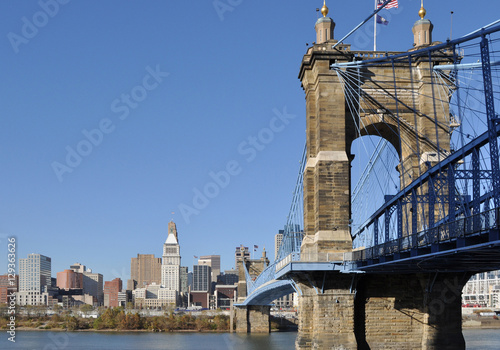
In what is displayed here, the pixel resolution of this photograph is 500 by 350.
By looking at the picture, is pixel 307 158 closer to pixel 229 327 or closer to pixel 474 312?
pixel 229 327

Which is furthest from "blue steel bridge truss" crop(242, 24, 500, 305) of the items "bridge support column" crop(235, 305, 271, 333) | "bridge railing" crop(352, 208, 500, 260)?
"bridge support column" crop(235, 305, 271, 333)

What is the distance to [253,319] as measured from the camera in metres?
131

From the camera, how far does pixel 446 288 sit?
46844 mm

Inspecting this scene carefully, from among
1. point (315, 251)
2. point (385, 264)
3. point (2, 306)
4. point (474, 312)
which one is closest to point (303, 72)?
point (315, 251)

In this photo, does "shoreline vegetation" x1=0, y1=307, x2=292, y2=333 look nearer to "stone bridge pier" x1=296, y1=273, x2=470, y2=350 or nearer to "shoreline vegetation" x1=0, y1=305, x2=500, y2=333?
"shoreline vegetation" x1=0, y1=305, x2=500, y2=333

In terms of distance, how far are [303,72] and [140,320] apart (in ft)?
342

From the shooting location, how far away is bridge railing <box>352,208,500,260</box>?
29.4 metres

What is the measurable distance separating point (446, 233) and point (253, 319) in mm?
99206

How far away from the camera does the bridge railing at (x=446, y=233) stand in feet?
96.6

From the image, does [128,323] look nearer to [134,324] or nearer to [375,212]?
[134,324]

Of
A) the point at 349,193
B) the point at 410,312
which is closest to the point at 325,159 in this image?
the point at 349,193

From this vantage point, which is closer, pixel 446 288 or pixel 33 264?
pixel 446 288

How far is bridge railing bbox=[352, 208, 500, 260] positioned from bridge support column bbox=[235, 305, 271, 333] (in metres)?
85.9

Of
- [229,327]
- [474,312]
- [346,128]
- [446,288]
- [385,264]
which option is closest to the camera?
[385,264]
